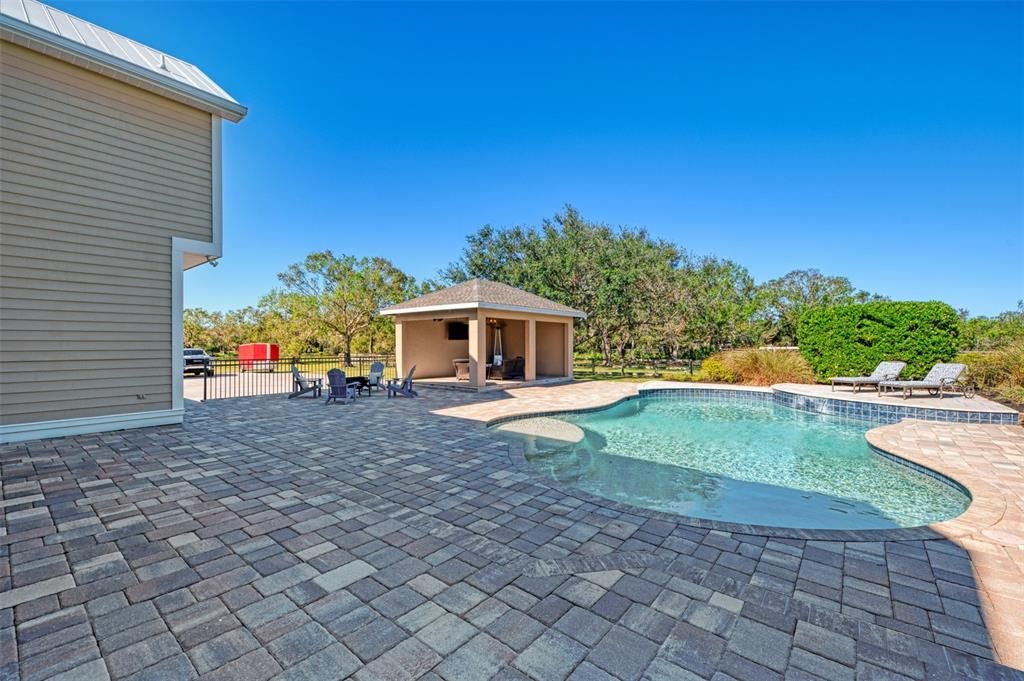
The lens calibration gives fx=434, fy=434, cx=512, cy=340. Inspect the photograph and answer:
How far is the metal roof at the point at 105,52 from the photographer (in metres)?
6.21

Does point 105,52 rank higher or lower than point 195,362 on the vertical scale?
higher

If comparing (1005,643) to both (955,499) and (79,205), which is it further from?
(79,205)

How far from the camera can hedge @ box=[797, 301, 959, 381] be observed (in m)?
12.9

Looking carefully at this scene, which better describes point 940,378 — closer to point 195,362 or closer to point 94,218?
point 94,218

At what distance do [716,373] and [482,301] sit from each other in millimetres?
8886

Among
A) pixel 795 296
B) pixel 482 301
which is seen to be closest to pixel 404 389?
pixel 482 301

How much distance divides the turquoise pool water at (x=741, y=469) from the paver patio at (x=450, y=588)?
38.1 inches

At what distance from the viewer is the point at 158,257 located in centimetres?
743

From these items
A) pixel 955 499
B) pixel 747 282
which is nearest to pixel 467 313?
pixel 955 499

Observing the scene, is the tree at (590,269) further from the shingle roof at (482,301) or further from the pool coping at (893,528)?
the pool coping at (893,528)

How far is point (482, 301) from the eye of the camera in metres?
12.9

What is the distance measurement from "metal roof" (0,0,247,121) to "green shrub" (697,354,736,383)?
50.1 ft

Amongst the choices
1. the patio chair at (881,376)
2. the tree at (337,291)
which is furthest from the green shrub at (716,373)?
the tree at (337,291)

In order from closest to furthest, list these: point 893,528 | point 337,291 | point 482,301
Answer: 1. point 893,528
2. point 482,301
3. point 337,291
